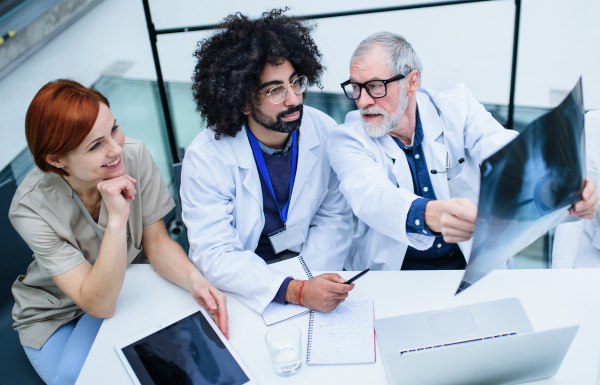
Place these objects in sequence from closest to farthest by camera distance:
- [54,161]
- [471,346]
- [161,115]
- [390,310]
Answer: [471,346], [390,310], [54,161], [161,115]

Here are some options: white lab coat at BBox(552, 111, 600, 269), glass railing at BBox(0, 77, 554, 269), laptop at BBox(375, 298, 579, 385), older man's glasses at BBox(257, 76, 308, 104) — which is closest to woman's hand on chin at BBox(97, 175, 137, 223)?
older man's glasses at BBox(257, 76, 308, 104)

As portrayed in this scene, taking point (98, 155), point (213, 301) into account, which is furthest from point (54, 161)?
point (213, 301)

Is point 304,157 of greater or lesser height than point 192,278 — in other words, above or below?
above

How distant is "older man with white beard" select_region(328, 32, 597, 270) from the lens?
151cm

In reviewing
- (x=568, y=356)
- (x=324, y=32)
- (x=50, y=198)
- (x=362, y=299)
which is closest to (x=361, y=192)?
(x=362, y=299)

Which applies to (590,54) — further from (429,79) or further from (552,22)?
(429,79)

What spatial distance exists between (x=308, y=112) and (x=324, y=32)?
3.56 ft

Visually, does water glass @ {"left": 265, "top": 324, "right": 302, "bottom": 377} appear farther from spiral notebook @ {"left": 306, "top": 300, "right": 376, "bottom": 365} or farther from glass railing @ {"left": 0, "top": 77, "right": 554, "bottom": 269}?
glass railing @ {"left": 0, "top": 77, "right": 554, "bottom": 269}

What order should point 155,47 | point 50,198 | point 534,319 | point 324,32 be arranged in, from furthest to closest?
point 324,32, point 155,47, point 50,198, point 534,319

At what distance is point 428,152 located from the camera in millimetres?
1621

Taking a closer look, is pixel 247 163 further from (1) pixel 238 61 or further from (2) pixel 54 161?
(2) pixel 54 161

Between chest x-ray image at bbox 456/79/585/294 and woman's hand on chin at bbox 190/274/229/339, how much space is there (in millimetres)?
637

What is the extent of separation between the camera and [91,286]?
4.17 ft

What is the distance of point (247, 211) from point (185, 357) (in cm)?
64
